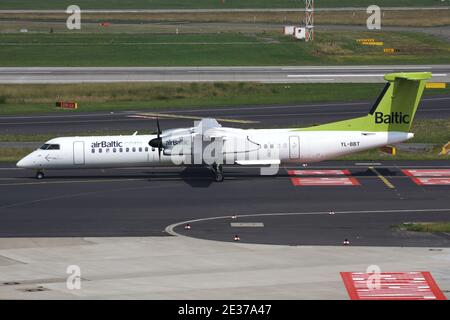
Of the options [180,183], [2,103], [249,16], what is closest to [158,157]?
[180,183]

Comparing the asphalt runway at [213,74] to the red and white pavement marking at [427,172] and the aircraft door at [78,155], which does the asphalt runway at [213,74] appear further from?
the aircraft door at [78,155]

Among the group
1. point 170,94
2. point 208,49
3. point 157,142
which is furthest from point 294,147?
point 208,49

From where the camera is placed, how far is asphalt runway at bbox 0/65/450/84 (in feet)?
303

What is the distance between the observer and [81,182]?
183ft

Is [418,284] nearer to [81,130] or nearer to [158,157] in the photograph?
[158,157]

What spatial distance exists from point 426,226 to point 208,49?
7346 centimetres

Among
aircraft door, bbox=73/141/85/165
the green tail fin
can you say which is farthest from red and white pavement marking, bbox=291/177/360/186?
aircraft door, bbox=73/141/85/165

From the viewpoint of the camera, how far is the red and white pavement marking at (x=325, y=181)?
177 feet

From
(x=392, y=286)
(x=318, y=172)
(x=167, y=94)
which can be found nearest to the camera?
(x=392, y=286)

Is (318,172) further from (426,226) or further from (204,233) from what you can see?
(204,233)

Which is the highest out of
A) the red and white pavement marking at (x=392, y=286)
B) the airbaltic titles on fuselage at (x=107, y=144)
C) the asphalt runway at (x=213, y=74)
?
the asphalt runway at (x=213, y=74)

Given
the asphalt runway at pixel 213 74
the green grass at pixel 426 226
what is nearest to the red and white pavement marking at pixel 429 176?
the green grass at pixel 426 226

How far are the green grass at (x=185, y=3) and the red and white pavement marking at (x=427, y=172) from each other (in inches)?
4505

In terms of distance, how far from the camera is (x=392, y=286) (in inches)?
1335
